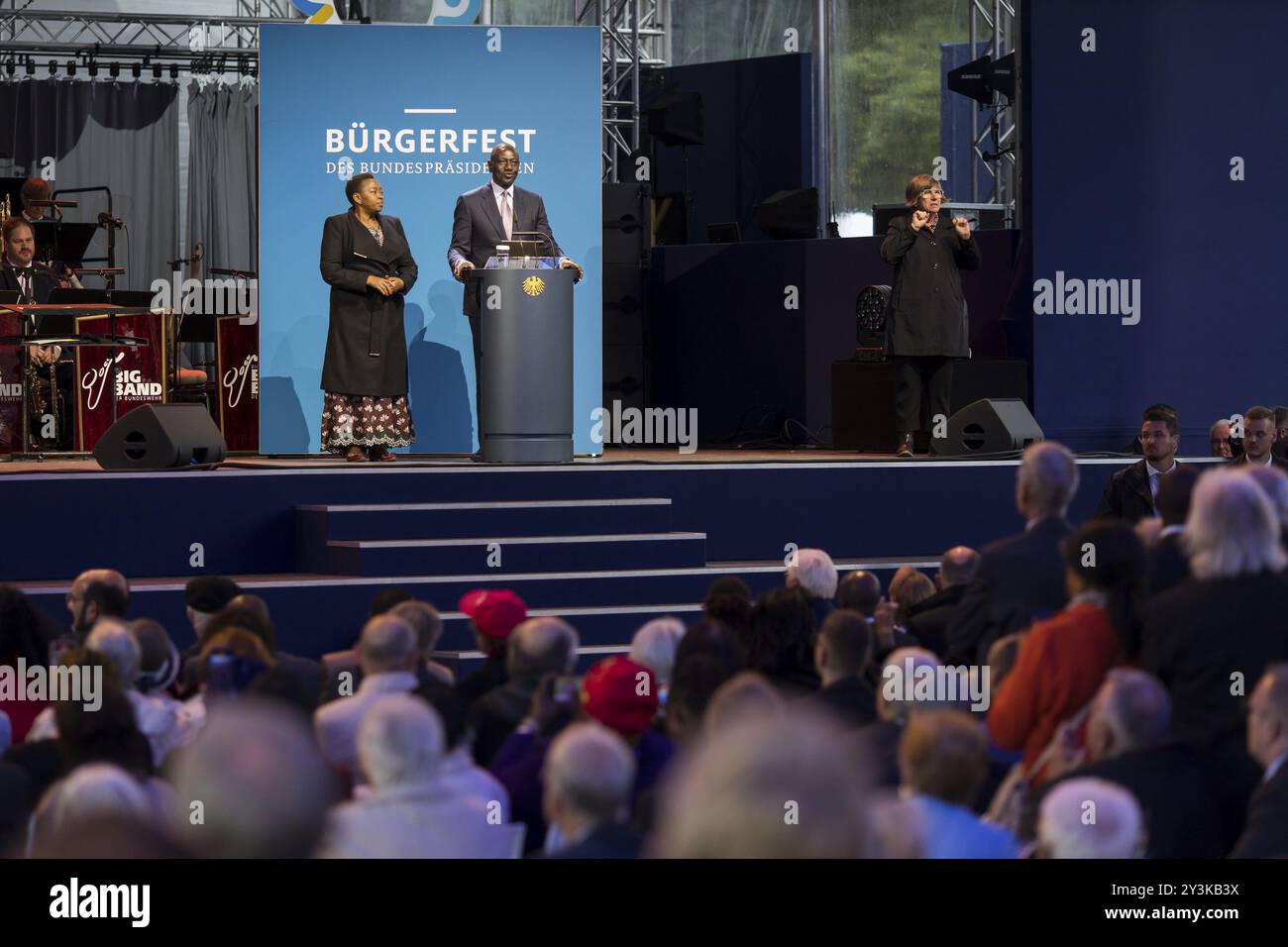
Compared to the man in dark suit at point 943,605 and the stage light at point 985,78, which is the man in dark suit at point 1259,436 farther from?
the stage light at point 985,78

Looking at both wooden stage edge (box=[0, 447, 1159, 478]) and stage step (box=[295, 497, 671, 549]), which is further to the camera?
wooden stage edge (box=[0, 447, 1159, 478])

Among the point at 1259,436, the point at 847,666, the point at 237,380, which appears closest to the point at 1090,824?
the point at 847,666

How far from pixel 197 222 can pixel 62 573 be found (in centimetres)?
795

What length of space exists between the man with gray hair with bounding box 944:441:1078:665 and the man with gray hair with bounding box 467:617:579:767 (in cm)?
103

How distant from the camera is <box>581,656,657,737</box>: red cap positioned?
12.4ft

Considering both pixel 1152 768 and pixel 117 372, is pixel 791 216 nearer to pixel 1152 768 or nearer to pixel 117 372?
pixel 117 372

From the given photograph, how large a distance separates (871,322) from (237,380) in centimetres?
377

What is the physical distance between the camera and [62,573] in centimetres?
735

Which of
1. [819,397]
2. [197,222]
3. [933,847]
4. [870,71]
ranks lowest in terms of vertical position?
[933,847]

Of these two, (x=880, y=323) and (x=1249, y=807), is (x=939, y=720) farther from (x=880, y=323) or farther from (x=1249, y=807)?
(x=880, y=323)

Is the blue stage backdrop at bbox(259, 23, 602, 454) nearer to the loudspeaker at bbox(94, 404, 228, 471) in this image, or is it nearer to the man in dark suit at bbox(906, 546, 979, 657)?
the loudspeaker at bbox(94, 404, 228, 471)

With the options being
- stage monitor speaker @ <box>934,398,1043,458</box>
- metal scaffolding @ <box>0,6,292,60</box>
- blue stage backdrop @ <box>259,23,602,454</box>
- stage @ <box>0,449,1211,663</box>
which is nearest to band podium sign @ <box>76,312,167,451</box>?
blue stage backdrop @ <box>259,23,602,454</box>

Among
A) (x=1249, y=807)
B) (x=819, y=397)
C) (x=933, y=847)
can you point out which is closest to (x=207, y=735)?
(x=933, y=847)

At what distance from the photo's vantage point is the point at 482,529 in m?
7.67
